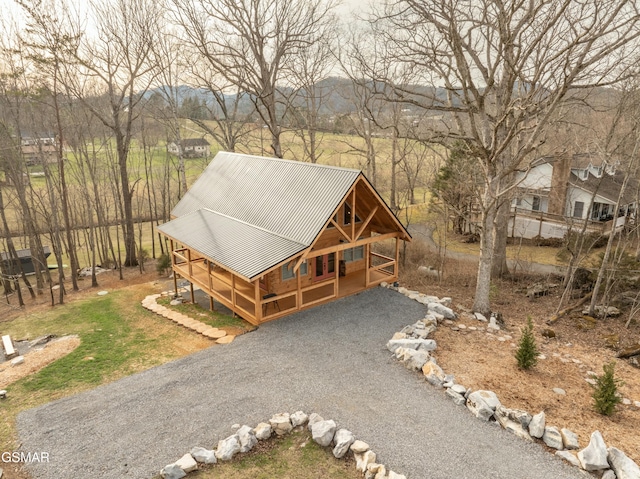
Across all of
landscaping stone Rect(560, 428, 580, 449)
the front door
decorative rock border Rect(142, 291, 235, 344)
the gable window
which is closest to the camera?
landscaping stone Rect(560, 428, 580, 449)

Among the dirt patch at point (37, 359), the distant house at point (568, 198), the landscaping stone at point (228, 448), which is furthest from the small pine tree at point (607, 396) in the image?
the distant house at point (568, 198)

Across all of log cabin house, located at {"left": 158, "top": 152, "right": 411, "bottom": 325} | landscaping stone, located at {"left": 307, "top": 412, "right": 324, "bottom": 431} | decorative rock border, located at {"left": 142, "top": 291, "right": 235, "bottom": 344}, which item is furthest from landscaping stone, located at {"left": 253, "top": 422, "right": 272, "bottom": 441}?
log cabin house, located at {"left": 158, "top": 152, "right": 411, "bottom": 325}

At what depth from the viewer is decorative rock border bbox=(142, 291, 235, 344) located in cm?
1347

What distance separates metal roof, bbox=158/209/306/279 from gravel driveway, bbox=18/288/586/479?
8.47 feet

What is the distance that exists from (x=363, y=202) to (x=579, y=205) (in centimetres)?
2381

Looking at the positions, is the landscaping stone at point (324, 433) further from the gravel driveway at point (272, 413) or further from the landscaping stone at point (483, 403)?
the landscaping stone at point (483, 403)

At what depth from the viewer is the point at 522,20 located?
12.1 metres

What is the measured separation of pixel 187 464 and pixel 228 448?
82cm

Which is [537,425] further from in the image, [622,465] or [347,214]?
[347,214]

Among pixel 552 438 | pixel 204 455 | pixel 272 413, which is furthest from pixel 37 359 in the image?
pixel 552 438

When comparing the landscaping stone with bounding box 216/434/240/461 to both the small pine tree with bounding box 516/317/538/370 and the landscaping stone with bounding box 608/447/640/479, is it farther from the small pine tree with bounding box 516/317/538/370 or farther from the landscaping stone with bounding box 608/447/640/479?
the small pine tree with bounding box 516/317/538/370

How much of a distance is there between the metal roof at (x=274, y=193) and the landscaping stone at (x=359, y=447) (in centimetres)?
704

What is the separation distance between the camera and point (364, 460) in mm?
7895

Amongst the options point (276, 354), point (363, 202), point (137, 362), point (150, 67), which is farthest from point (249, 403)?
point (150, 67)
